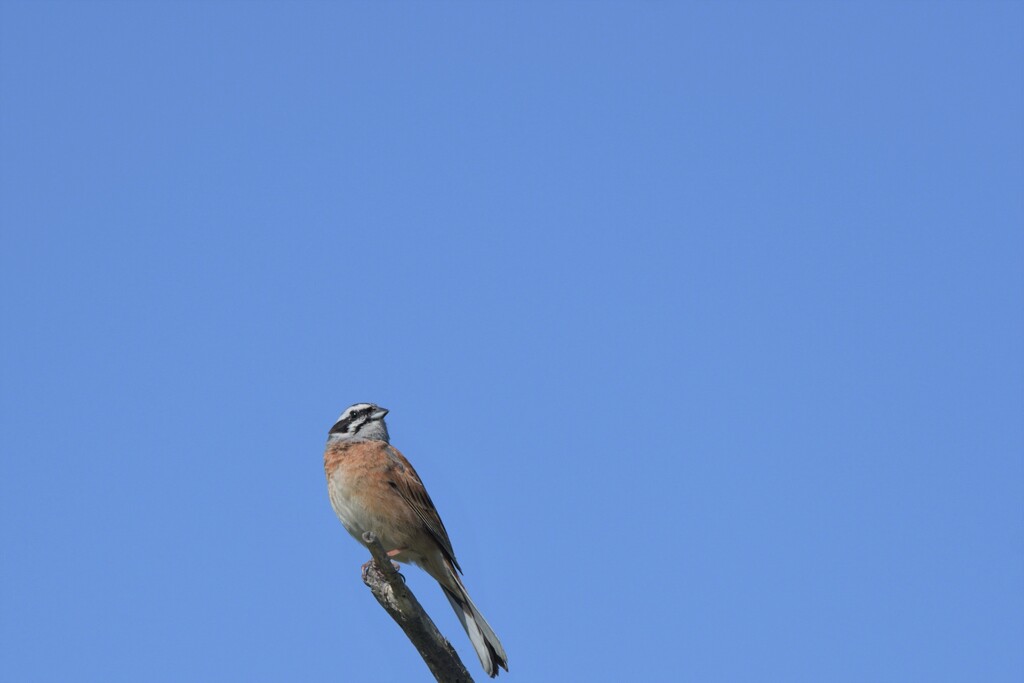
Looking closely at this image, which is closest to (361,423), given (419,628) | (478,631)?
(478,631)

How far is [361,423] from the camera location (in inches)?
548

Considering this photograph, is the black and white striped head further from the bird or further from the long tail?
the long tail

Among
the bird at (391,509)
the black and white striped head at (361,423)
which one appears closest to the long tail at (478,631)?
the bird at (391,509)

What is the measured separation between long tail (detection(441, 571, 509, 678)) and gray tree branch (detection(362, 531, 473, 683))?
1.31 meters

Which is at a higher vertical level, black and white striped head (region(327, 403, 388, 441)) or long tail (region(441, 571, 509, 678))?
black and white striped head (region(327, 403, 388, 441))

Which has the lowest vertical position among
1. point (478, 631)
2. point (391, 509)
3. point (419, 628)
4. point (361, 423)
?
point (419, 628)

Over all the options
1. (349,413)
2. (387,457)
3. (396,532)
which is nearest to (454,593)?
(396,532)

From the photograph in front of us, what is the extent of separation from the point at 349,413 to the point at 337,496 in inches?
57.4

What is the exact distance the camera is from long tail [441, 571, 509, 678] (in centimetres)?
1079

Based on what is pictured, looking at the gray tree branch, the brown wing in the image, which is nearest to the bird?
the brown wing

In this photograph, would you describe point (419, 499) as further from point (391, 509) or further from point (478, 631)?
point (478, 631)

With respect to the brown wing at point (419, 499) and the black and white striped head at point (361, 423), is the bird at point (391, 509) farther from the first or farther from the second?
the black and white striped head at point (361, 423)

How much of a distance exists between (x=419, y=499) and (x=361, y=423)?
1460mm

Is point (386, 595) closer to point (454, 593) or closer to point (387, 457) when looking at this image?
point (454, 593)
